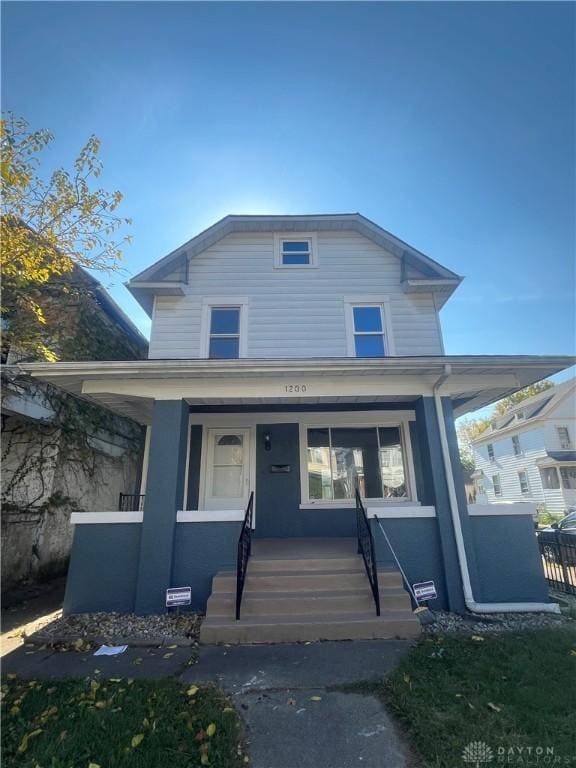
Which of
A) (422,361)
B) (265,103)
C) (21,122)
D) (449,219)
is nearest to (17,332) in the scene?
(21,122)

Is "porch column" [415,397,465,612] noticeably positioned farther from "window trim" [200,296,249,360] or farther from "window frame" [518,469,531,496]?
"window frame" [518,469,531,496]

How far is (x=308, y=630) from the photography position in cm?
422

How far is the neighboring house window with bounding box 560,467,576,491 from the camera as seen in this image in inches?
785

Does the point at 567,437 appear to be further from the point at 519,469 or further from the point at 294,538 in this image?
the point at 294,538

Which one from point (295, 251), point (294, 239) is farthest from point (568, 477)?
point (294, 239)

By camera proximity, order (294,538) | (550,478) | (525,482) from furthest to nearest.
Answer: (525,482) < (550,478) < (294,538)

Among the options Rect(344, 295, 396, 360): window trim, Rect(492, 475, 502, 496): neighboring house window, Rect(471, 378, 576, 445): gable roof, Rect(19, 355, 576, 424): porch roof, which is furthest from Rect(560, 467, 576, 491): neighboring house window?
Rect(344, 295, 396, 360): window trim

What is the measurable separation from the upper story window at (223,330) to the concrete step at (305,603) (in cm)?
446

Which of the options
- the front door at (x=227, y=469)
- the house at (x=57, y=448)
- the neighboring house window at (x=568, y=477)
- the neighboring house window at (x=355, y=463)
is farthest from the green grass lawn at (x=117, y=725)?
the neighboring house window at (x=568, y=477)

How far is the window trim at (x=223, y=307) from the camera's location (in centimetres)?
748

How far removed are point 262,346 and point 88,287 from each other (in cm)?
542

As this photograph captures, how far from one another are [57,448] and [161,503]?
455 centimetres

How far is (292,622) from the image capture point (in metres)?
4.32

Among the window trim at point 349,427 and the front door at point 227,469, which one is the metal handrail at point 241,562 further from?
the window trim at point 349,427
